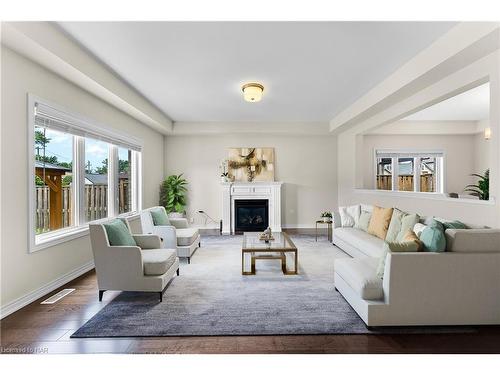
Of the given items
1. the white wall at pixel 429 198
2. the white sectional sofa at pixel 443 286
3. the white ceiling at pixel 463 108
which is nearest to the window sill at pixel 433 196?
the white wall at pixel 429 198

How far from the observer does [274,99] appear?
4.91 meters

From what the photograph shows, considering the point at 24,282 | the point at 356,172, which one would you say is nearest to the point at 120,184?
the point at 24,282

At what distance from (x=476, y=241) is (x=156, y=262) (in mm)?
3080

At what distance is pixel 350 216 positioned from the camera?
5094mm

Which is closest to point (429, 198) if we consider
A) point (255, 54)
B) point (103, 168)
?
point (255, 54)

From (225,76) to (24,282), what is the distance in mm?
3473

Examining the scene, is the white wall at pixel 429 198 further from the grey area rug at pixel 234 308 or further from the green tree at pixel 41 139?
the green tree at pixel 41 139

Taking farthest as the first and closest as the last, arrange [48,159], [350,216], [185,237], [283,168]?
[283,168], [350,216], [185,237], [48,159]

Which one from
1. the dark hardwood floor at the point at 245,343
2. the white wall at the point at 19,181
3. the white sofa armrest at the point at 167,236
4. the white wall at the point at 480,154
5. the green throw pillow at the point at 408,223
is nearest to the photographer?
the dark hardwood floor at the point at 245,343

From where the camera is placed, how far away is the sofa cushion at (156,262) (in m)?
2.83

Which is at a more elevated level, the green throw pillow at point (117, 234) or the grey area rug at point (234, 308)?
the green throw pillow at point (117, 234)

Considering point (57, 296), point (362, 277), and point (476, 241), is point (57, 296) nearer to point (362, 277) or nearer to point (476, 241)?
point (362, 277)

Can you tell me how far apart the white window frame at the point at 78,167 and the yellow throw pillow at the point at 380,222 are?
175 inches

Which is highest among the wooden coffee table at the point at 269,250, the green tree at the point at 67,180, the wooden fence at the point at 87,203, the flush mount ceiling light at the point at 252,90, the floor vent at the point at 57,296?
the flush mount ceiling light at the point at 252,90
